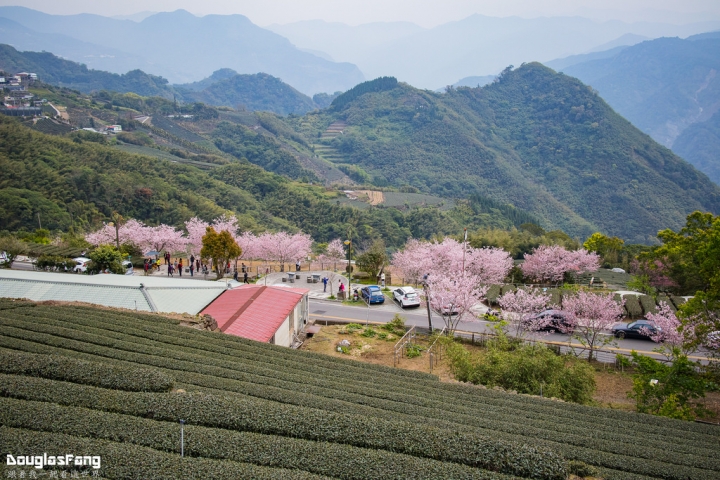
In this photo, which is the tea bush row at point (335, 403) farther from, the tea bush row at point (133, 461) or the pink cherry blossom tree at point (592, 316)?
the pink cherry blossom tree at point (592, 316)

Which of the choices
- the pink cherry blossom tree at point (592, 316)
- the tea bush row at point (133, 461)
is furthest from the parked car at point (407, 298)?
the tea bush row at point (133, 461)

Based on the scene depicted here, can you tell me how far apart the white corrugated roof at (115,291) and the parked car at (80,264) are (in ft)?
24.5

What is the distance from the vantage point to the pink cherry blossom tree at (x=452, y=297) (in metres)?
23.3

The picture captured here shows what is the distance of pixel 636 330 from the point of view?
2372cm

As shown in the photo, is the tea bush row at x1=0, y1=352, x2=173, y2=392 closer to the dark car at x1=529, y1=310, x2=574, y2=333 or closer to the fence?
the fence

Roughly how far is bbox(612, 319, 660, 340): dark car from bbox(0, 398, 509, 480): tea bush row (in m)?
18.2

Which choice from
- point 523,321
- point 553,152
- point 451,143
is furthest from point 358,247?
point 553,152

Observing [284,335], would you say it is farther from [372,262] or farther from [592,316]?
[372,262]

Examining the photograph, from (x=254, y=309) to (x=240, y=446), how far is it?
40.4ft

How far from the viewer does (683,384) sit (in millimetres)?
16031

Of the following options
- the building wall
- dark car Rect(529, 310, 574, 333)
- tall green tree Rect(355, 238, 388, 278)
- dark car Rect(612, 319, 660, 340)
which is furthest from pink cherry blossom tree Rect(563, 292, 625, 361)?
tall green tree Rect(355, 238, 388, 278)

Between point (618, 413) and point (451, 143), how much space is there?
157 meters

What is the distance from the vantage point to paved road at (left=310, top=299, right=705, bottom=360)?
2330 cm

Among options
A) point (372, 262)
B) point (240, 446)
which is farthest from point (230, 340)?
point (372, 262)
